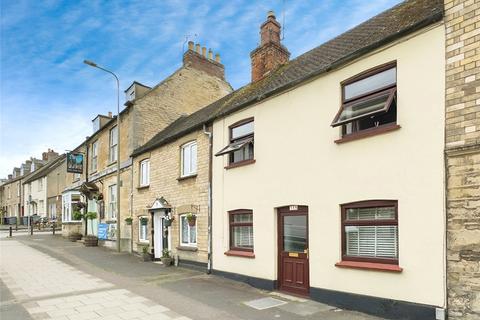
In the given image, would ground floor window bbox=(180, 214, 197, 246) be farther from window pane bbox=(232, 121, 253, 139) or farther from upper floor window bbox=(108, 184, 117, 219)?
upper floor window bbox=(108, 184, 117, 219)

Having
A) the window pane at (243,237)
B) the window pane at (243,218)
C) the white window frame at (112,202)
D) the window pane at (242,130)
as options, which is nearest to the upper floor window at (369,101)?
the window pane at (242,130)

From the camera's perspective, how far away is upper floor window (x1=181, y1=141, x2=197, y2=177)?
1487cm

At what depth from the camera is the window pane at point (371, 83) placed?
26.3 ft

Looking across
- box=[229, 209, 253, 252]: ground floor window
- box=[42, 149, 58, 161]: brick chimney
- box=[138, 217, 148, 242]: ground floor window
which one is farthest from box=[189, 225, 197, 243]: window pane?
box=[42, 149, 58, 161]: brick chimney

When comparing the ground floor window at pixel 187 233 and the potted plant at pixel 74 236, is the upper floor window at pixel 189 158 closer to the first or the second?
the ground floor window at pixel 187 233

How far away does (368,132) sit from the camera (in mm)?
8102

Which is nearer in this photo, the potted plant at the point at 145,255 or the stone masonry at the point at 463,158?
the stone masonry at the point at 463,158

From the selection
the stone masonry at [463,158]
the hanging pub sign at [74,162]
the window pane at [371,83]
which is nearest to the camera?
the stone masonry at [463,158]

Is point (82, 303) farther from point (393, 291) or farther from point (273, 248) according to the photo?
point (393, 291)

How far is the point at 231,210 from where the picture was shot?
40.5 ft

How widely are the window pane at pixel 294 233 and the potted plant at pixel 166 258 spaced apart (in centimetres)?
→ 681

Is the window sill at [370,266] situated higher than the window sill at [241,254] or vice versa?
the window sill at [370,266]

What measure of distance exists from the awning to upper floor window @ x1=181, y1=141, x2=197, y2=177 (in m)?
2.50

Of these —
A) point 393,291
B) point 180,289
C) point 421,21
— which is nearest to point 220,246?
point 180,289
